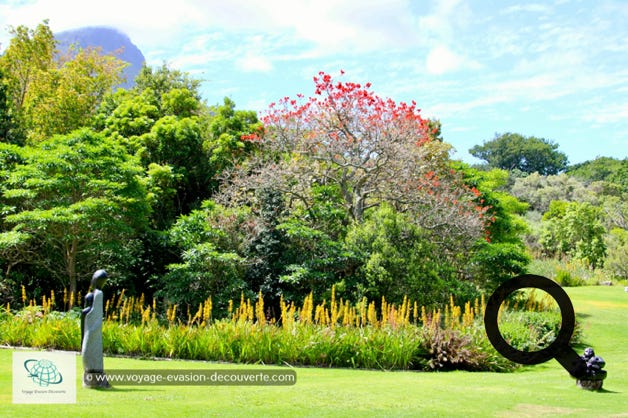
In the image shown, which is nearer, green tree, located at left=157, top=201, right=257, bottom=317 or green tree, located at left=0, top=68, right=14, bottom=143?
green tree, located at left=157, top=201, right=257, bottom=317

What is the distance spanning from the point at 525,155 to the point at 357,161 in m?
67.1

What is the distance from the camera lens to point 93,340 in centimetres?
705

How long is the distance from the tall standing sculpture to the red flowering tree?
7.83 meters

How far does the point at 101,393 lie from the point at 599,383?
21.1 feet

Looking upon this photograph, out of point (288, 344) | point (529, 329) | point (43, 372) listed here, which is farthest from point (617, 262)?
point (43, 372)

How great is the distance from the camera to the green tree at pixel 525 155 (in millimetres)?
75688

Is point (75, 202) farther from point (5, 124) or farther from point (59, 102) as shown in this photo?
point (59, 102)

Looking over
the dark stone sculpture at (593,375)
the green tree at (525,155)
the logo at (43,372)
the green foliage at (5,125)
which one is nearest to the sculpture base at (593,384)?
the dark stone sculpture at (593,375)

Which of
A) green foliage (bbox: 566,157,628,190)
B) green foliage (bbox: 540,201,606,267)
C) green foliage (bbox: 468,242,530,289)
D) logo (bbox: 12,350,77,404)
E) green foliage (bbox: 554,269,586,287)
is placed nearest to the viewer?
logo (bbox: 12,350,77,404)

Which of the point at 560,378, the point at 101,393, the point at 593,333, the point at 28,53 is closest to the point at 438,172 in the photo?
the point at 593,333

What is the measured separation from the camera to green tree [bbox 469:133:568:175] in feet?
248

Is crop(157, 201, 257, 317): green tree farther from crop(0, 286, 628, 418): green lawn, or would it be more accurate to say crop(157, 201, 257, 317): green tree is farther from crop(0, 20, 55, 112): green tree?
crop(0, 20, 55, 112): green tree

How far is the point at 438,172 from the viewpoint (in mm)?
17672

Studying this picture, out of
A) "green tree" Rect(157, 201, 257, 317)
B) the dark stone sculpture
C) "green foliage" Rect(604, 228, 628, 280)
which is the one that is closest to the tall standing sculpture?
"green tree" Rect(157, 201, 257, 317)
